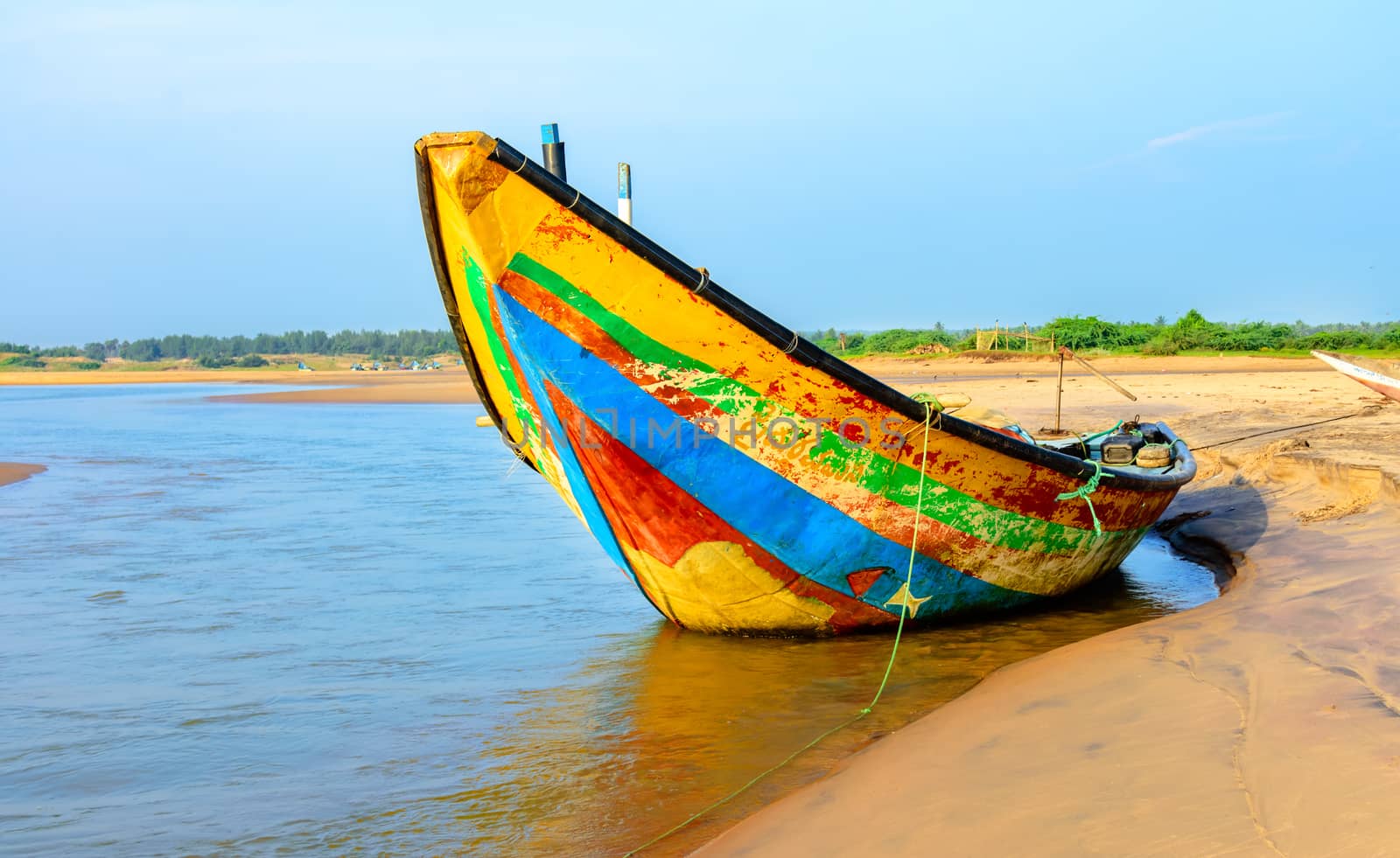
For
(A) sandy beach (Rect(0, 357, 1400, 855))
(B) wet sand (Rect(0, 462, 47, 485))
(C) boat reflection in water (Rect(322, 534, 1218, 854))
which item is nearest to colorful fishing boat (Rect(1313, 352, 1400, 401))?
(A) sandy beach (Rect(0, 357, 1400, 855))

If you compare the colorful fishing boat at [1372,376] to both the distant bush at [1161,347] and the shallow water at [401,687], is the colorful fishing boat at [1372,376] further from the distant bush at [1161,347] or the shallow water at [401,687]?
the distant bush at [1161,347]

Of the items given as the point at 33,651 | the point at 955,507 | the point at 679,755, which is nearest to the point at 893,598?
the point at 955,507

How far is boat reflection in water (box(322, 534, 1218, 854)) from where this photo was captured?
3.32 meters

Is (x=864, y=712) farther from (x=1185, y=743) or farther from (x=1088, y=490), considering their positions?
(x=1088, y=490)

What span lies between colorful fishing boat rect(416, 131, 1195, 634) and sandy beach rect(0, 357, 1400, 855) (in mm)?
760

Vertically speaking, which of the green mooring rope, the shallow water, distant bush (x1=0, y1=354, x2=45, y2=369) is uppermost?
distant bush (x1=0, y1=354, x2=45, y2=369)

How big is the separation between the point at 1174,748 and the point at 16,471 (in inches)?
602

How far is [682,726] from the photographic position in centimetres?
425

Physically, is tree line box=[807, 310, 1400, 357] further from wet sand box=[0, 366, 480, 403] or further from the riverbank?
the riverbank

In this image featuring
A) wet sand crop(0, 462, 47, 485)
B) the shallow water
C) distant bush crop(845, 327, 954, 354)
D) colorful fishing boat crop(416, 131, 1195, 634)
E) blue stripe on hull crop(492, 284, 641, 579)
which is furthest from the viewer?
distant bush crop(845, 327, 954, 354)

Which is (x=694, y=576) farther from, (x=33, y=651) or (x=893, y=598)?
(x=33, y=651)

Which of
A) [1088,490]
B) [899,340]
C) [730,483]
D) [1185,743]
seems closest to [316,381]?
[899,340]

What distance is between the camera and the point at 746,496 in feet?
15.4

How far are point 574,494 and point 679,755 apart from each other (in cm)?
188
